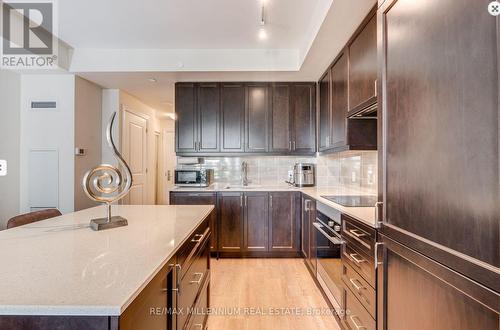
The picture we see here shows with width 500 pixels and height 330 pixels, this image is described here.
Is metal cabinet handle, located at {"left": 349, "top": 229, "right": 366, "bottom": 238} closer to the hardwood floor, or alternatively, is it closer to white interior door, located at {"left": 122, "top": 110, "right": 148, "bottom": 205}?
the hardwood floor

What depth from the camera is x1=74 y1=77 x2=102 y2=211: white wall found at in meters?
3.43

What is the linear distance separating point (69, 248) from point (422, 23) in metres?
1.55

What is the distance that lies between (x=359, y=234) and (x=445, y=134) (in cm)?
91

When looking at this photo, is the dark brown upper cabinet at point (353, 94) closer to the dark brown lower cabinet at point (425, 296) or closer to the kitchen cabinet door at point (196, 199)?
the dark brown lower cabinet at point (425, 296)

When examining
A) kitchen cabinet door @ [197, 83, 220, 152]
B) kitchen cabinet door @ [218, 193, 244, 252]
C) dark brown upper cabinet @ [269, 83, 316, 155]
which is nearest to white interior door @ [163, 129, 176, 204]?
kitchen cabinet door @ [197, 83, 220, 152]

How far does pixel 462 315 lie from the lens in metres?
0.77

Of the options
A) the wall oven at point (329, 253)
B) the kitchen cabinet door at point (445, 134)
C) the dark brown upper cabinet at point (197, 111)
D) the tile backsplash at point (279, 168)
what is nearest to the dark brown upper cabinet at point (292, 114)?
the tile backsplash at point (279, 168)

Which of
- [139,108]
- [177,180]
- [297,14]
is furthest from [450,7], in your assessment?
[139,108]

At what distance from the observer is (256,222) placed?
11.1 ft

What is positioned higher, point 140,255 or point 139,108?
point 139,108

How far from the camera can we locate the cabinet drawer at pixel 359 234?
1.42m

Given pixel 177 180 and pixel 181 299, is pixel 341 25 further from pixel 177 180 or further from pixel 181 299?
pixel 177 180

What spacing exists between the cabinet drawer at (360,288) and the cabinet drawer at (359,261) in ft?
0.11

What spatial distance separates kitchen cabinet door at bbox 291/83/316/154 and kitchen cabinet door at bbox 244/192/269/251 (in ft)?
2.84
